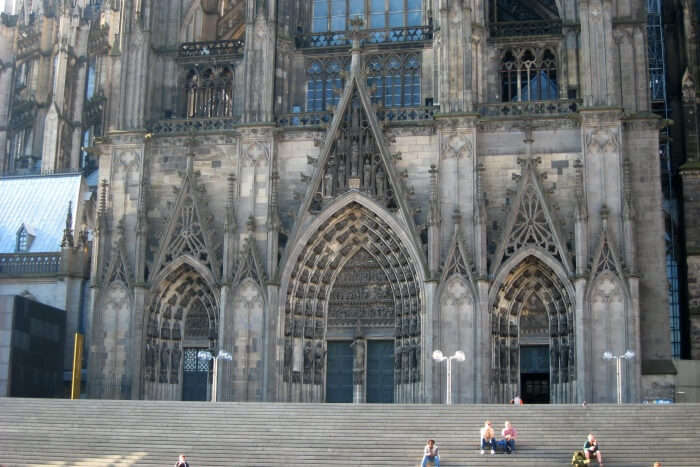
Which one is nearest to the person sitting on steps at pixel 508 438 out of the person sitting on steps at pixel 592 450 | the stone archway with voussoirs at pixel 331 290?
the person sitting on steps at pixel 592 450

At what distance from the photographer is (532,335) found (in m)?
39.7

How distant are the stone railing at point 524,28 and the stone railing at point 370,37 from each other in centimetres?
242

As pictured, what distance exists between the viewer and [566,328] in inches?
1531

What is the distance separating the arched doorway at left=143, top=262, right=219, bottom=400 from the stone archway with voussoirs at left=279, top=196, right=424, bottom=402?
2928 millimetres

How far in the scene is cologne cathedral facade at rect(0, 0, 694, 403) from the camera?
38562 millimetres

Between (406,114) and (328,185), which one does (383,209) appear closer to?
(328,185)

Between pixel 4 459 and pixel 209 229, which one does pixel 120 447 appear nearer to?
pixel 4 459

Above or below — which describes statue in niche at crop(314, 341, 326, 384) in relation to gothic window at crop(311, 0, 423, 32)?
below

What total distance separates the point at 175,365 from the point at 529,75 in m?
16.4

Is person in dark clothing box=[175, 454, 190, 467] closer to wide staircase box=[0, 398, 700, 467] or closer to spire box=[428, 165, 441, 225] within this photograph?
wide staircase box=[0, 398, 700, 467]

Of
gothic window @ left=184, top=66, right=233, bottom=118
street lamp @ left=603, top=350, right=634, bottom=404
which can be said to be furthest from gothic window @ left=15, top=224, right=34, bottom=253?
street lamp @ left=603, top=350, right=634, bottom=404

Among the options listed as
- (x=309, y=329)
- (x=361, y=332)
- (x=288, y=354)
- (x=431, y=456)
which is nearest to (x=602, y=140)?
(x=361, y=332)

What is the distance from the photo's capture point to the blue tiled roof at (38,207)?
1945 inches

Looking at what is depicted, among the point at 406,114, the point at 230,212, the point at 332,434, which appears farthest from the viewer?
the point at 406,114
